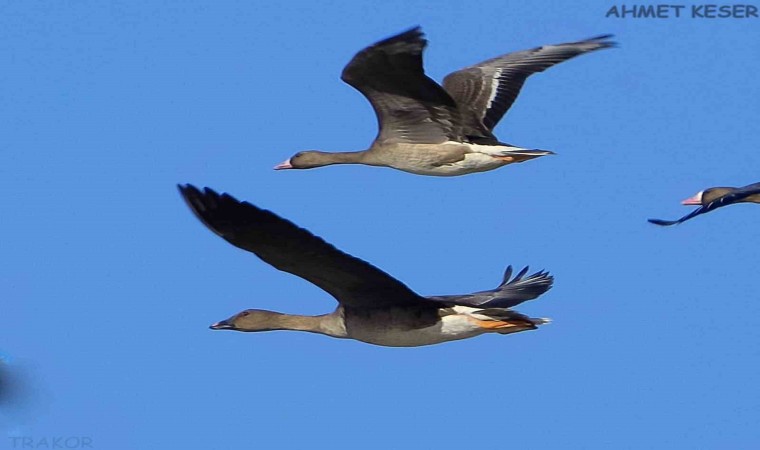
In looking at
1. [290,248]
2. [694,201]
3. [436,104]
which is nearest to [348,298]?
[290,248]

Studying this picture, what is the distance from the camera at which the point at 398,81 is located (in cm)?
2162

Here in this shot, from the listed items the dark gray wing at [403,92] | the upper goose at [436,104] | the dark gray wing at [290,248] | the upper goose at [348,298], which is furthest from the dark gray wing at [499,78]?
the dark gray wing at [290,248]

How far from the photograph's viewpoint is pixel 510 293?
71.4ft

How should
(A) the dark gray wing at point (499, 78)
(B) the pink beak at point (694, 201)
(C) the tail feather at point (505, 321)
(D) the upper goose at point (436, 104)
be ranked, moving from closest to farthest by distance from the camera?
(C) the tail feather at point (505, 321)
(D) the upper goose at point (436, 104)
(A) the dark gray wing at point (499, 78)
(B) the pink beak at point (694, 201)

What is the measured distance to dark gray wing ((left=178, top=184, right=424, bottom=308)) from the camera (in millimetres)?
16734

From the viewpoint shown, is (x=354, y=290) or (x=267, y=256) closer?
(x=267, y=256)

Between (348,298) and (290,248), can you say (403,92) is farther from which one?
(290,248)

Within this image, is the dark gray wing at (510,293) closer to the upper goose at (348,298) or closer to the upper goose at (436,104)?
the upper goose at (348,298)

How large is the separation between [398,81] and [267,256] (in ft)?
15.4

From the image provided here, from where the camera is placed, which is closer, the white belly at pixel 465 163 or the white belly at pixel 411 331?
the white belly at pixel 411 331

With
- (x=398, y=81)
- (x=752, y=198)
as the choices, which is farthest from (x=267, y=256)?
(x=752, y=198)

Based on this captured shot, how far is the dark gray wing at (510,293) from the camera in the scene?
67.5ft

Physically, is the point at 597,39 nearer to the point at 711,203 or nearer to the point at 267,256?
the point at 711,203

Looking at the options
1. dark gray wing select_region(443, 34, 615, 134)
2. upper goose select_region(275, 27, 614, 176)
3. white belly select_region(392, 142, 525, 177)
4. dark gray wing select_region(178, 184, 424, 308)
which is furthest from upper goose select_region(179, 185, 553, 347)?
dark gray wing select_region(443, 34, 615, 134)
